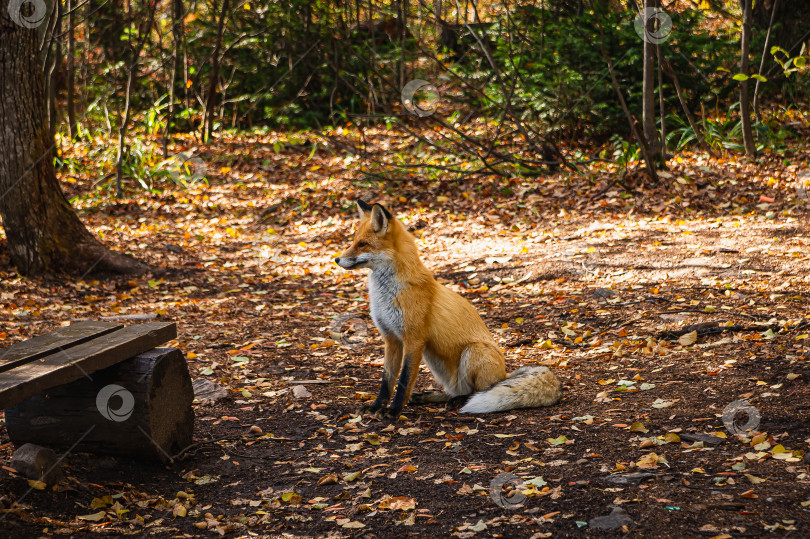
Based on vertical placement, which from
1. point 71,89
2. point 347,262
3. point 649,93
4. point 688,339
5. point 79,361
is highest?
point 71,89

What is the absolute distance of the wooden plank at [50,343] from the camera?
3.81 m

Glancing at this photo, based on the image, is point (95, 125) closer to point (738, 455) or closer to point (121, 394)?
point (121, 394)

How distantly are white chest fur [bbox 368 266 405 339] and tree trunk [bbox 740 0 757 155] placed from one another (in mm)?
8124

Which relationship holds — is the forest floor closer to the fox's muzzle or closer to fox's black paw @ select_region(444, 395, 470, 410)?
fox's black paw @ select_region(444, 395, 470, 410)

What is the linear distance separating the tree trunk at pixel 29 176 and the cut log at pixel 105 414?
5102 mm

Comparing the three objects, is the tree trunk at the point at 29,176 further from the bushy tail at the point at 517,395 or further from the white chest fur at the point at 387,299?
the bushy tail at the point at 517,395

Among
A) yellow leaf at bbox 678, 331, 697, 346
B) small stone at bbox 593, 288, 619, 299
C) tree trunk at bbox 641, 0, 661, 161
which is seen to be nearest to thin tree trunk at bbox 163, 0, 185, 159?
tree trunk at bbox 641, 0, 661, 161

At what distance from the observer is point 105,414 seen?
4191mm

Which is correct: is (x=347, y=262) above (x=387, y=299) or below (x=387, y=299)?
above

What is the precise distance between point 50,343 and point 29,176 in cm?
521

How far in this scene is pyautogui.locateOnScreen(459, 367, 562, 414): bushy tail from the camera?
5.08 m

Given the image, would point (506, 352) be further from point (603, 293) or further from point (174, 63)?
point (174, 63)

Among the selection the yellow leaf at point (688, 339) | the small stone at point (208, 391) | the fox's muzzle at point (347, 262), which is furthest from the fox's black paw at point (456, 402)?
the yellow leaf at point (688, 339)

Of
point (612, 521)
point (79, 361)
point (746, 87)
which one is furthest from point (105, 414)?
point (746, 87)
